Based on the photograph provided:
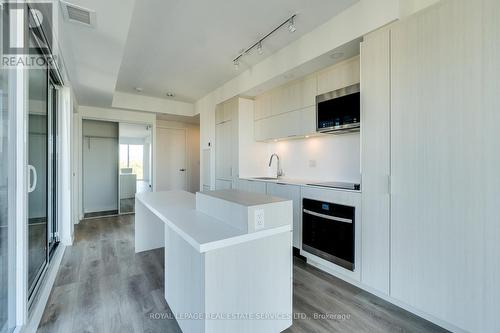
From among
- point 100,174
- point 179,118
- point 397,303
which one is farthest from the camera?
point 179,118

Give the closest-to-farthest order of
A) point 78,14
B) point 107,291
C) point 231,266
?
1. point 231,266
2. point 78,14
3. point 107,291

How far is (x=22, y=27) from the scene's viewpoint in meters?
1.43

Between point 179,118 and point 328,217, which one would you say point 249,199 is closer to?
point 328,217

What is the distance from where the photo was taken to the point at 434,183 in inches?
68.8

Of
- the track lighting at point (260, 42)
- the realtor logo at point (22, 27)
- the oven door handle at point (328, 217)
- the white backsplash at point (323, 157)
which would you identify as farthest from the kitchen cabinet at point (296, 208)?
the realtor logo at point (22, 27)

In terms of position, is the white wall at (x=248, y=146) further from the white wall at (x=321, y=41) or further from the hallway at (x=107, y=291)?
the hallway at (x=107, y=291)

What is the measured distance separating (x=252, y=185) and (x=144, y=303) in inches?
82.7

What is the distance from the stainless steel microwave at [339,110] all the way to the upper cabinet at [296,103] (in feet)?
0.50

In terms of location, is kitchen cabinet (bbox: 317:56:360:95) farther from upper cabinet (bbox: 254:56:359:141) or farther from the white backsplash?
the white backsplash

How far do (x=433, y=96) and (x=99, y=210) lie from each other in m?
6.33

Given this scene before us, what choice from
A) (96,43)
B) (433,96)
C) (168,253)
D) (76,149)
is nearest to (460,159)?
(433,96)

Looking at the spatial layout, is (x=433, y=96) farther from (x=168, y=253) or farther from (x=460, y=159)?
(x=168, y=253)

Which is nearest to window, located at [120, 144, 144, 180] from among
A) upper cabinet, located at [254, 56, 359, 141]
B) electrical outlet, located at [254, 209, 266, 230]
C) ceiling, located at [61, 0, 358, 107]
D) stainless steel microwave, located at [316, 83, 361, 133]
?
ceiling, located at [61, 0, 358, 107]

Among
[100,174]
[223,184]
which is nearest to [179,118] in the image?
[100,174]
